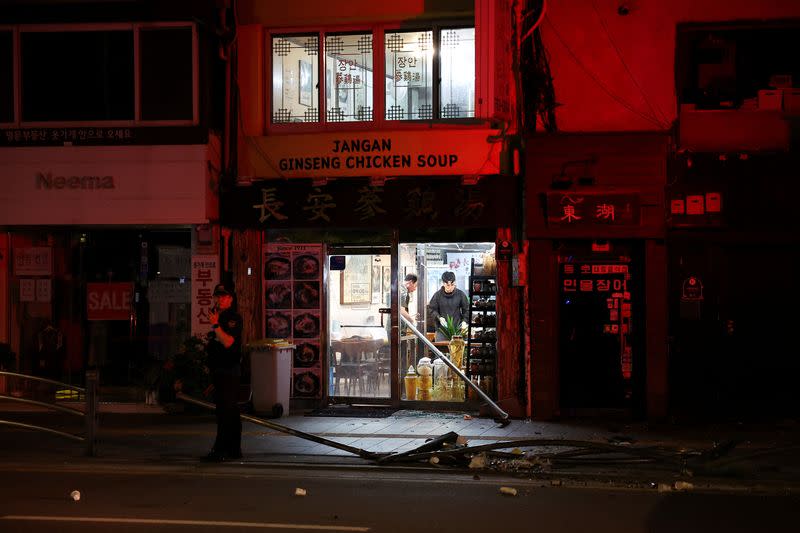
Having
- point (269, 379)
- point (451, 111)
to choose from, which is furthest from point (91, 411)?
point (451, 111)

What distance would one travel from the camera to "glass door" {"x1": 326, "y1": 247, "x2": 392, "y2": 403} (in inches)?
593

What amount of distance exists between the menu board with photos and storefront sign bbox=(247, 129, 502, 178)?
55.7 inches

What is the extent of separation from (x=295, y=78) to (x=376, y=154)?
215cm

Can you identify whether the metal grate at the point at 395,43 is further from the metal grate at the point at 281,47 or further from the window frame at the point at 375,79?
the metal grate at the point at 281,47

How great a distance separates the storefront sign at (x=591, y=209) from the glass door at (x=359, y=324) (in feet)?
10.2

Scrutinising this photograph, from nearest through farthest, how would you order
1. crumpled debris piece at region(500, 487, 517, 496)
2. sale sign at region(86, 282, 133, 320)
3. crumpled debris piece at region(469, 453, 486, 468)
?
crumpled debris piece at region(500, 487, 517, 496) → crumpled debris piece at region(469, 453, 486, 468) → sale sign at region(86, 282, 133, 320)

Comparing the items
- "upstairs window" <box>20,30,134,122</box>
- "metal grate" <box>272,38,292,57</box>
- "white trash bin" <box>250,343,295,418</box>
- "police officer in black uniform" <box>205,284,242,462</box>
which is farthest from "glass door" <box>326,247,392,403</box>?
"upstairs window" <box>20,30,134,122</box>

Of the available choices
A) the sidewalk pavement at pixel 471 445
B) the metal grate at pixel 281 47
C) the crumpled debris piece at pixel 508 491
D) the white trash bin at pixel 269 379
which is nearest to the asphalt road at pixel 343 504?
the crumpled debris piece at pixel 508 491

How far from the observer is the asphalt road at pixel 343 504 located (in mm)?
7773

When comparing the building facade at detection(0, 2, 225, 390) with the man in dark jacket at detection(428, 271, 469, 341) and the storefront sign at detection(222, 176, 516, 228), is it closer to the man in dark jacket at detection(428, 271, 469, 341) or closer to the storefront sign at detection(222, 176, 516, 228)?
the storefront sign at detection(222, 176, 516, 228)

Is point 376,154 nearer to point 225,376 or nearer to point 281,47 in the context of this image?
point 281,47

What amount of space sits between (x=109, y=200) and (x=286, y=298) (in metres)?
3.52

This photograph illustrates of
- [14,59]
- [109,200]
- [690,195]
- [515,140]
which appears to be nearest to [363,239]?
[515,140]

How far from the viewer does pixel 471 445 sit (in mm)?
11531
